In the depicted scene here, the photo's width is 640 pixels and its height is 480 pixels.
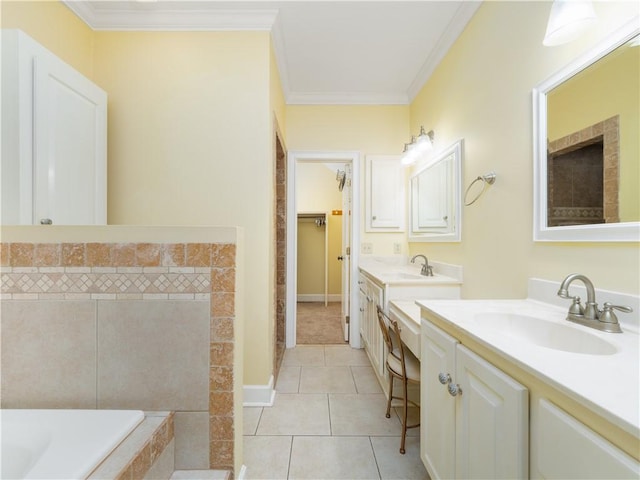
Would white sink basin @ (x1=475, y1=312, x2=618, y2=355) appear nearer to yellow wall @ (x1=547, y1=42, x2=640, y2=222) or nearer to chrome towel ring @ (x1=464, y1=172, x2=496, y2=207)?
yellow wall @ (x1=547, y1=42, x2=640, y2=222)

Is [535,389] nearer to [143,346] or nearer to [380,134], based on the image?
[143,346]

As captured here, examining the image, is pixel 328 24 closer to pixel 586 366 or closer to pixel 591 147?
pixel 591 147

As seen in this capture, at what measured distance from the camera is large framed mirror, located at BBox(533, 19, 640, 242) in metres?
0.93

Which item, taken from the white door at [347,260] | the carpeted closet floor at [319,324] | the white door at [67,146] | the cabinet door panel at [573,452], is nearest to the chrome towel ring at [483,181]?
the cabinet door panel at [573,452]

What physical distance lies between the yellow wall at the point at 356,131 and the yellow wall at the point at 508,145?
3.15ft

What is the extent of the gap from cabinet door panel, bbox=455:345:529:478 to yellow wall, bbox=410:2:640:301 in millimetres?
604

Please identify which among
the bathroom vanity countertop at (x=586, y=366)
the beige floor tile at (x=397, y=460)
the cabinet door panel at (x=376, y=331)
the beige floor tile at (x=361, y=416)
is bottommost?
the beige floor tile at (x=397, y=460)

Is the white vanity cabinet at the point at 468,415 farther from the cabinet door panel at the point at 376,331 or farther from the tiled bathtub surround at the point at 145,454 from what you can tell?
the tiled bathtub surround at the point at 145,454

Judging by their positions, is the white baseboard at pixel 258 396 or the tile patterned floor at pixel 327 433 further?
the white baseboard at pixel 258 396

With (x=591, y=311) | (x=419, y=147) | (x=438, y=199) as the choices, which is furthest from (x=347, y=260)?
(x=591, y=311)

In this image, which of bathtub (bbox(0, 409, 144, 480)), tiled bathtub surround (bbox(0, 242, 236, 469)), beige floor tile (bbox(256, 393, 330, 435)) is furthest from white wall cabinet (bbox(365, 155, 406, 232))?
bathtub (bbox(0, 409, 144, 480))

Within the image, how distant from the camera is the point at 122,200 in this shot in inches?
82.2

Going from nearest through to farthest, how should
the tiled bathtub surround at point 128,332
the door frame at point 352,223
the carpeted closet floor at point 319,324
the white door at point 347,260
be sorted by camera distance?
the tiled bathtub surround at point 128,332 < the door frame at point 352,223 < the white door at point 347,260 < the carpeted closet floor at point 319,324

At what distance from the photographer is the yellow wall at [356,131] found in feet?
10.3
